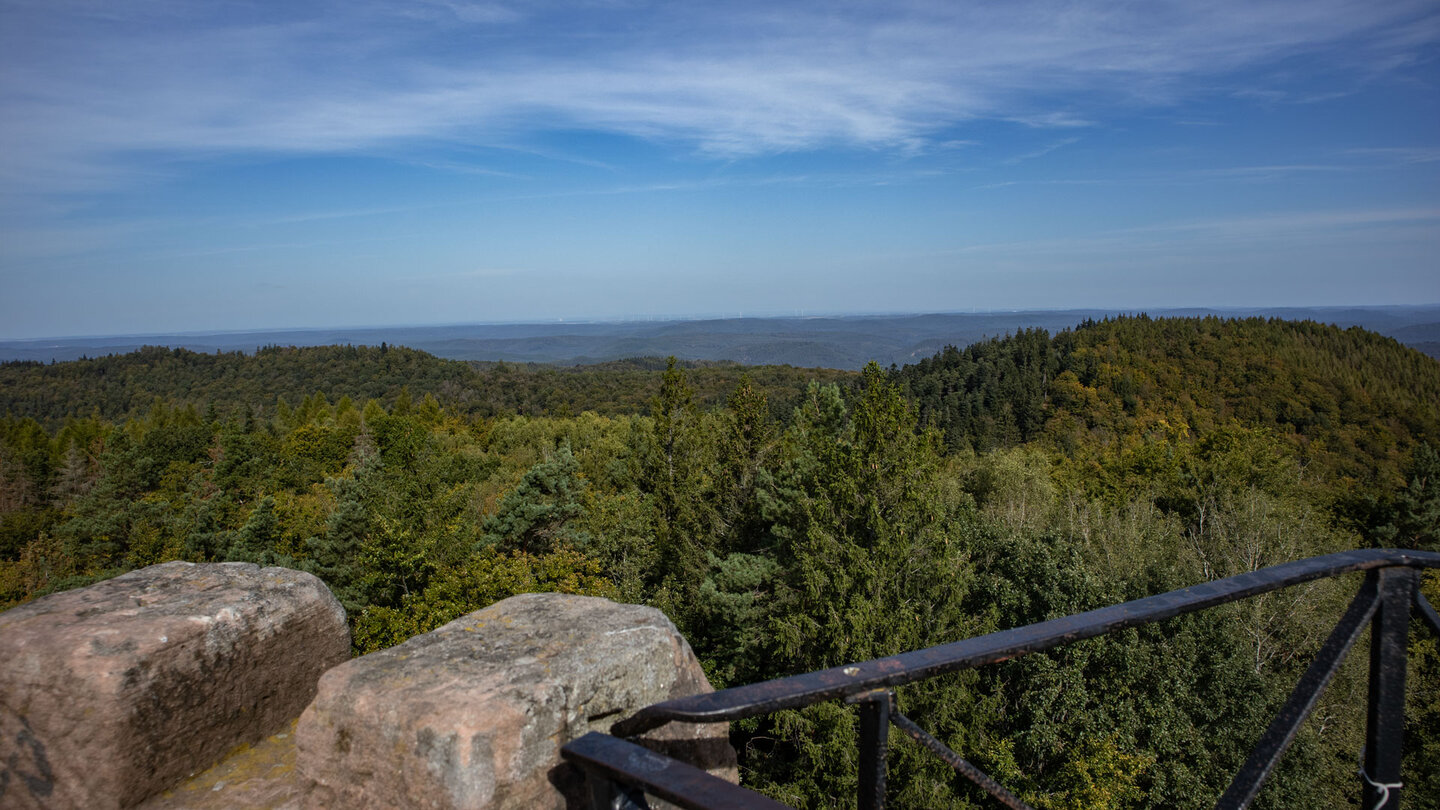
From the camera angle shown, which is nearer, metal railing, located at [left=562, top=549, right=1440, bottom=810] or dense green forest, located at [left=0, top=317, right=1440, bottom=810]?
metal railing, located at [left=562, top=549, right=1440, bottom=810]

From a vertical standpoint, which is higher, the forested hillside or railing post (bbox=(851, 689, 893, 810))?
railing post (bbox=(851, 689, 893, 810))

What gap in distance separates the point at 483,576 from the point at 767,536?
13.0m

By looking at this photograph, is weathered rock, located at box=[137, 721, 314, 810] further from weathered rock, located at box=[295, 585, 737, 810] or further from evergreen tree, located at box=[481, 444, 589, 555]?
evergreen tree, located at box=[481, 444, 589, 555]

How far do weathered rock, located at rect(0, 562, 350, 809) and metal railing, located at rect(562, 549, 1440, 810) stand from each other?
3130 millimetres

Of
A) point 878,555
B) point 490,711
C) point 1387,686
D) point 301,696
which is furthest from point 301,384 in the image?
point 1387,686

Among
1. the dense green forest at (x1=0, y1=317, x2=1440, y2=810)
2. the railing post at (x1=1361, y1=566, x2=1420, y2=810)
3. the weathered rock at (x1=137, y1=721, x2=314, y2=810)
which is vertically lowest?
the dense green forest at (x1=0, y1=317, x2=1440, y2=810)

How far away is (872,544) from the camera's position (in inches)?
858

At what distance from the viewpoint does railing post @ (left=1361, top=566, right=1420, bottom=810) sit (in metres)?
1.93

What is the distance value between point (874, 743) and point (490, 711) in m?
1.57

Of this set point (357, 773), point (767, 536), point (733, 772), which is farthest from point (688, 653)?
point (767, 536)

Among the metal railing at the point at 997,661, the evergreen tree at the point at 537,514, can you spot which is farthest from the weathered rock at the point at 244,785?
the evergreen tree at the point at 537,514

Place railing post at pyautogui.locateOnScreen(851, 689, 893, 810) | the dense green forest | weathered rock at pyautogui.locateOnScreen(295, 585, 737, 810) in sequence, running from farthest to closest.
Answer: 1. the dense green forest
2. weathered rock at pyautogui.locateOnScreen(295, 585, 737, 810)
3. railing post at pyautogui.locateOnScreen(851, 689, 893, 810)

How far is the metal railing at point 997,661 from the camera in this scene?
142 centimetres

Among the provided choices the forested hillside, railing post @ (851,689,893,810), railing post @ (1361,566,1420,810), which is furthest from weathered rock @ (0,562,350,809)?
the forested hillside
